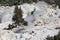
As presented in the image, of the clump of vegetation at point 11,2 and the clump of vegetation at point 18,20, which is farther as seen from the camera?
the clump of vegetation at point 11,2

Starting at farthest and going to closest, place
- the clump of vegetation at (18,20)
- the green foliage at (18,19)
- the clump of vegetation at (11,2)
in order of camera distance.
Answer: the clump of vegetation at (11,2) → the green foliage at (18,19) → the clump of vegetation at (18,20)

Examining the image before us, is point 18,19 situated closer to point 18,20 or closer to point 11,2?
point 18,20

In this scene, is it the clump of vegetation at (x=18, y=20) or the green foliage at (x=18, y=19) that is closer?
the clump of vegetation at (x=18, y=20)

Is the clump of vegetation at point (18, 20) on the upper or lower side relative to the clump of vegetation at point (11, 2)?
lower

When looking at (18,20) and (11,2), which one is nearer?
(18,20)

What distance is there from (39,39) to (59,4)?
9288 mm

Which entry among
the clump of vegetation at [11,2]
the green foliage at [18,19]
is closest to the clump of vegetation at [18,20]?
the green foliage at [18,19]

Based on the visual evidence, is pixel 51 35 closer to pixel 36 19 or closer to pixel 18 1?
pixel 36 19

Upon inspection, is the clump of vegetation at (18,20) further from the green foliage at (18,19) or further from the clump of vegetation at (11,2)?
the clump of vegetation at (11,2)

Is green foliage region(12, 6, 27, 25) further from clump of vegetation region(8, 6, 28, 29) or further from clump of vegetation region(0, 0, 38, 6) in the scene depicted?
clump of vegetation region(0, 0, 38, 6)

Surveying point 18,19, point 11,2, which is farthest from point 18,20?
point 11,2

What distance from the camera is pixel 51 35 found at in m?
11.2

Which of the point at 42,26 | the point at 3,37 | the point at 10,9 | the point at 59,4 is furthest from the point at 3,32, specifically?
the point at 59,4

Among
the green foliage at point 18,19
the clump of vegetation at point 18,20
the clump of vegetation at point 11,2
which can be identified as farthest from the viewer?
the clump of vegetation at point 11,2
